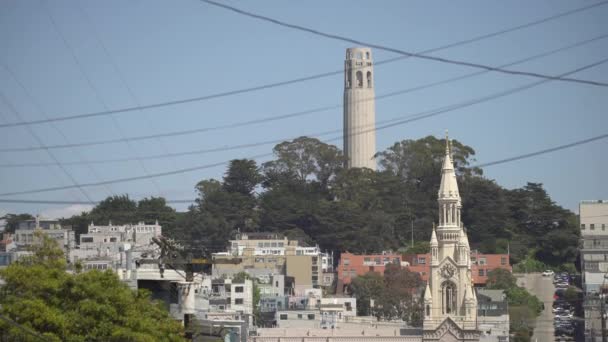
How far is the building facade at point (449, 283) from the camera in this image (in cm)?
15900

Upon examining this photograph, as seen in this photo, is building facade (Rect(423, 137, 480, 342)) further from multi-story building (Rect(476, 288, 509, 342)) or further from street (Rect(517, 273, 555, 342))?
street (Rect(517, 273, 555, 342))

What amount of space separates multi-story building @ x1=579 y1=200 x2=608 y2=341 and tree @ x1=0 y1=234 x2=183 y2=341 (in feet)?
275

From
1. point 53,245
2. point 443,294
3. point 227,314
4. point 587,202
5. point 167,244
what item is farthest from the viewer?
point 587,202

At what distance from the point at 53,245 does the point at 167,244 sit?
8572 millimetres

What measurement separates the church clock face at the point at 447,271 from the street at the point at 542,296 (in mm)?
8139

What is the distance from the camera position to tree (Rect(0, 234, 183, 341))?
233ft

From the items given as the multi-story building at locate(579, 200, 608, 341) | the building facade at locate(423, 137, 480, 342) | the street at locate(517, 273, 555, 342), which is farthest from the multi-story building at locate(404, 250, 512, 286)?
→ the building facade at locate(423, 137, 480, 342)

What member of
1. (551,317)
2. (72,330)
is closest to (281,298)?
(551,317)

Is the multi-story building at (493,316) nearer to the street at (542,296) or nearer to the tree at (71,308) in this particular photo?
the street at (542,296)

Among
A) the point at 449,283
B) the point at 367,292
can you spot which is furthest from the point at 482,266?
the point at 449,283

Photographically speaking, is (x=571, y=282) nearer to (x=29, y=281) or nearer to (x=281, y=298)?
(x=281, y=298)

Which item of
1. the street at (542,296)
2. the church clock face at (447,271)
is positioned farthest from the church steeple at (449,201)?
the street at (542,296)

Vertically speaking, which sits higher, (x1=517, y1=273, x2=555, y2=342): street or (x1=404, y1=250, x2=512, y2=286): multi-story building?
(x1=404, y1=250, x2=512, y2=286): multi-story building

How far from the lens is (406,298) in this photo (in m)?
185
